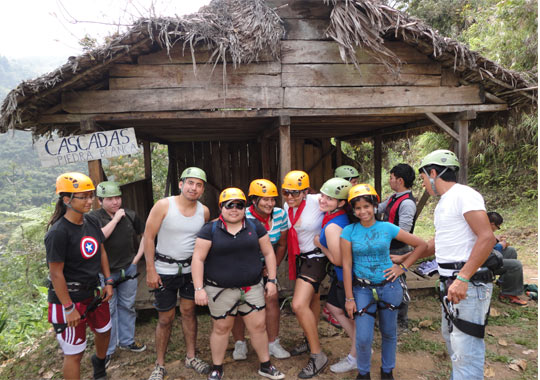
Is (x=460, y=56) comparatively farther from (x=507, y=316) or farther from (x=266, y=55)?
(x=507, y=316)

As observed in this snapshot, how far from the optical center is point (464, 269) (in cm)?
243

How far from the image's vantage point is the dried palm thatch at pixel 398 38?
4.47 metres

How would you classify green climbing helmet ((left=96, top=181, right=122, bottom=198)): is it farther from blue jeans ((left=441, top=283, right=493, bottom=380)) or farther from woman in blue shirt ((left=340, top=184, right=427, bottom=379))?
blue jeans ((left=441, top=283, right=493, bottom=380))

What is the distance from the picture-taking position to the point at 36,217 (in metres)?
12.0

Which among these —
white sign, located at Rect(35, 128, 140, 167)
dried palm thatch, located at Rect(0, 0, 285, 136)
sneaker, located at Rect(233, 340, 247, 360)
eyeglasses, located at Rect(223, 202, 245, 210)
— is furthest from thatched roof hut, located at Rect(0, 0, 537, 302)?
sneaker, located at Rect(233, 340, 247, 360)

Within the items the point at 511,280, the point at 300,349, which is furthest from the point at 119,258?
the point at 511,280

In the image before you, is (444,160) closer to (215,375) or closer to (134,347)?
(215,375)

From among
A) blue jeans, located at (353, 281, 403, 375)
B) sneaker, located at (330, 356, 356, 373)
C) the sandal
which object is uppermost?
blue jeans, located at (353, 281, 403, 375)

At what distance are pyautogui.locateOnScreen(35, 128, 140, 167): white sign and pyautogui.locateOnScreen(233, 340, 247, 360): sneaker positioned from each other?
264 centimetres

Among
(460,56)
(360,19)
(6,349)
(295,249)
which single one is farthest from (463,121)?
(6,349)

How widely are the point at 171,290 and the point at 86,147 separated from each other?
228 centimetres

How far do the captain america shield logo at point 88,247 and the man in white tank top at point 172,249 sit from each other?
45cm

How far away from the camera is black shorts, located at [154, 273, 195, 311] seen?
334 centimetres

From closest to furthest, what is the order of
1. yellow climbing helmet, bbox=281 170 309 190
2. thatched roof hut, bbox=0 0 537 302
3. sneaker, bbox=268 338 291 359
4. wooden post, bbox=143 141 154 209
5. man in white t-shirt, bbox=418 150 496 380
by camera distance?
man in white t-shirt, bbox=418 150 496 380 → yellow climbing helmet, bbox=281 170 309 190 → sneaker, bbox=268 338 291 359 → thatched roof hut, bbox=0 0 537 302 → wooden post, bbox=143 141 154 209
